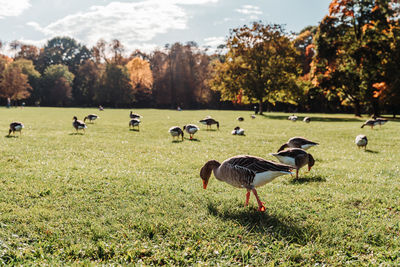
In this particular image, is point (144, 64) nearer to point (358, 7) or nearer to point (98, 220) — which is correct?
point (358, 7)

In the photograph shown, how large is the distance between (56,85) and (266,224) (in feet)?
334

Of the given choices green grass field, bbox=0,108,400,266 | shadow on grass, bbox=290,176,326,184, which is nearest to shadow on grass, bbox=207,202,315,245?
green grass field, bbox=0,108,400,266

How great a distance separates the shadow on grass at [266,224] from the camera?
5.58m

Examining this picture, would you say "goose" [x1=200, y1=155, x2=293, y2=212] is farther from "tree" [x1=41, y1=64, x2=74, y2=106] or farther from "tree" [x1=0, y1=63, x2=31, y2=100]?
"tree" [x1=41, y1=64, x2=74, y2=106]

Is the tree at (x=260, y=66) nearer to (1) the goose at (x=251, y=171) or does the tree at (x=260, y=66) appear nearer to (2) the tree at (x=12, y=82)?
(1) the goose at (x=251, y=171)

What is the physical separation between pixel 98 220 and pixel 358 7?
50276mm

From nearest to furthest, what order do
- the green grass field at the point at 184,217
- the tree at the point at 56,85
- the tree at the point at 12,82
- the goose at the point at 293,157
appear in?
the green grass field at the point at 184,217 < the goose at the point at 293,157 < the tree at the point at 12,82 < the tree at the point at 56,85

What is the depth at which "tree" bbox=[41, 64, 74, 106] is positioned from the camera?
94.3m

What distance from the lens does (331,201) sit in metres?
7.39

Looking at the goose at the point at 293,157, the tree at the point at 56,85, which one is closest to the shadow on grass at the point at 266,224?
the goose at the point at 293,157

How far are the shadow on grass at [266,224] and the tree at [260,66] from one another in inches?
1696

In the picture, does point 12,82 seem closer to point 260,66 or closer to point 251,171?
point 260,66

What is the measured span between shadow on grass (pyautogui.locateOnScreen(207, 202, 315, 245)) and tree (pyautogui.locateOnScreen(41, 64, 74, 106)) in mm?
99676

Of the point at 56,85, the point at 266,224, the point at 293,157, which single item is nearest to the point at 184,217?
the point at 266,224
